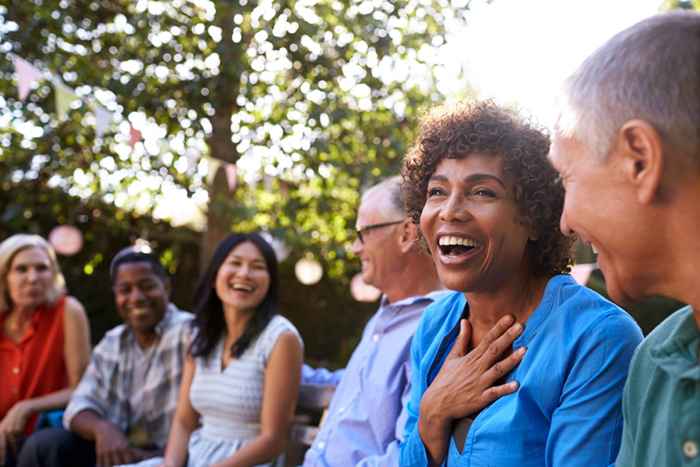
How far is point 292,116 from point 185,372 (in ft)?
10.2

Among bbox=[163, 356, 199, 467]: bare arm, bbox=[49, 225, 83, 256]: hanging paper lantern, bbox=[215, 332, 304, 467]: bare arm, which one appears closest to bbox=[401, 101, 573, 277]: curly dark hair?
bbox=[215, 332, 304, 467]: bare arm

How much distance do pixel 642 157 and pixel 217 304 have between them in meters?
2.85

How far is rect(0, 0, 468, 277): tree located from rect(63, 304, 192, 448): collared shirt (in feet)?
7.29

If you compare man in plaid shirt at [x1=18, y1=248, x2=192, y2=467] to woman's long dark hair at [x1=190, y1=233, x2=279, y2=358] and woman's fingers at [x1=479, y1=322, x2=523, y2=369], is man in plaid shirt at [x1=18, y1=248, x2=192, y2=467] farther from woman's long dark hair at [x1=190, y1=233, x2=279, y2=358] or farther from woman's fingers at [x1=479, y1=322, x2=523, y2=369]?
woman's fingers at [x1=479, y1=322, x2=523, y2=369]

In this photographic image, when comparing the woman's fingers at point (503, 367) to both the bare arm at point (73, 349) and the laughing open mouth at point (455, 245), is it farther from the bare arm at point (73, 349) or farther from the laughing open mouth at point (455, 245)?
the bare arm at point (73, 349)

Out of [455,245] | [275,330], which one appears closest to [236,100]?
[275,330]

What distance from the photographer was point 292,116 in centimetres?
649

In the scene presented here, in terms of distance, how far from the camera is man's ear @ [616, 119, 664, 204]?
4.13 feet

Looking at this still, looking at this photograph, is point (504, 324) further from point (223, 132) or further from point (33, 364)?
point (223, 132)

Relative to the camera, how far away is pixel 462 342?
2133 millimetres

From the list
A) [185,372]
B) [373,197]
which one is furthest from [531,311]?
[185,372]

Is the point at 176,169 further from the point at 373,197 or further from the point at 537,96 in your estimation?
the point at 537,96

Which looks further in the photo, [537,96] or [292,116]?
[292,116]

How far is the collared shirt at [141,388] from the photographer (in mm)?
4195
